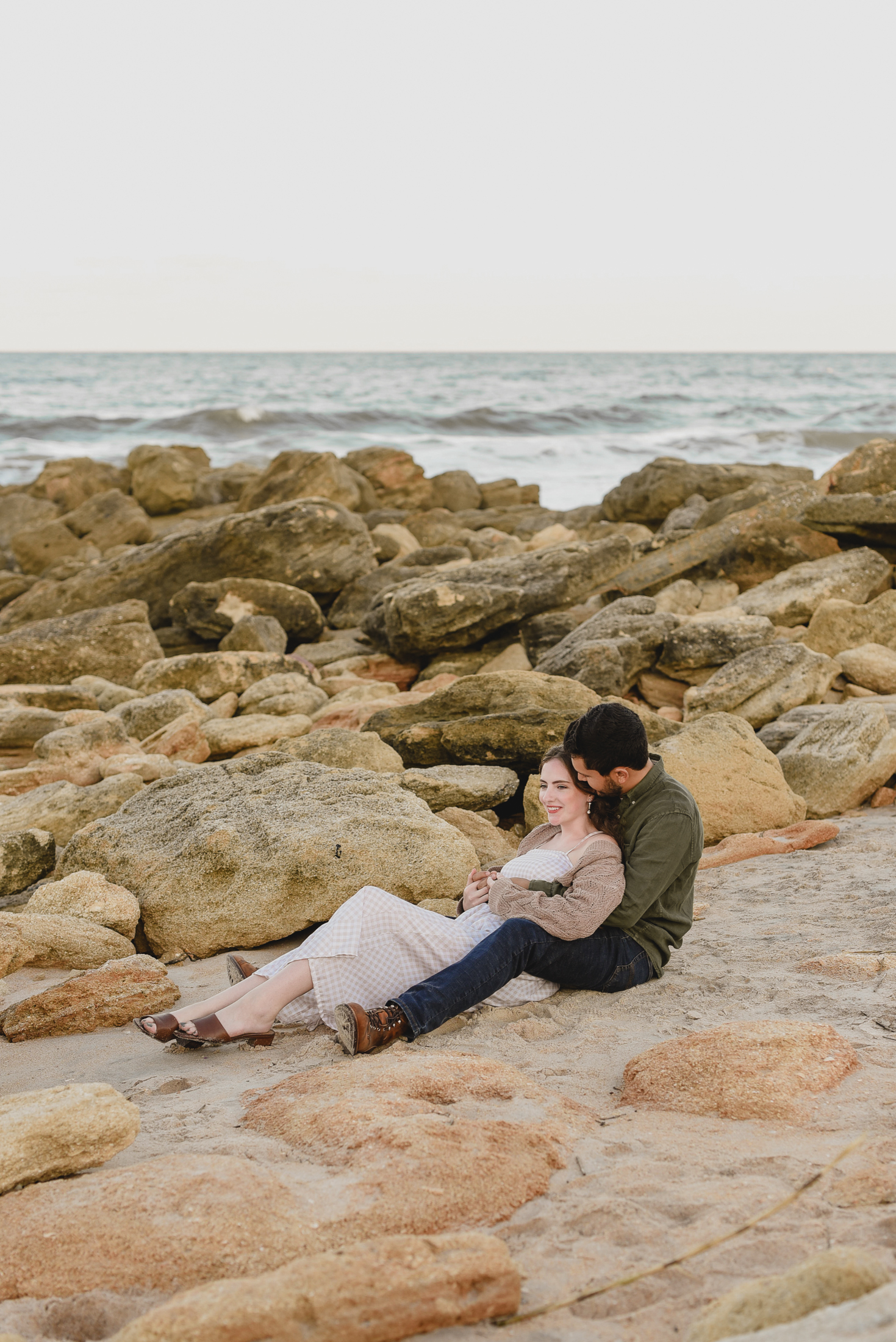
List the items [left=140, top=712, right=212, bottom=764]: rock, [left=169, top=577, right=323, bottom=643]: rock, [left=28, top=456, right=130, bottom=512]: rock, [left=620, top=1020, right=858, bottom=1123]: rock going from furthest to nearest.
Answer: [left=28, top=456, right=130, bottom=512]: rock → [left=169, top=577, right=323, bottom=643]: rock → [left=140, top=712, right=212, bottom=764]: rock → [left=620, top=1020, right=858, bottom=1123]: rock

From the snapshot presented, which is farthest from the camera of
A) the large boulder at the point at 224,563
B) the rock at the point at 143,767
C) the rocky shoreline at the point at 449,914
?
the large boulder at the point at 224,563

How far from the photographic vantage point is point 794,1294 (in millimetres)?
1608

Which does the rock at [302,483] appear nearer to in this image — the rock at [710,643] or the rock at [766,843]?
the rock at [710,643]

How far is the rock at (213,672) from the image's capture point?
852 centimetres

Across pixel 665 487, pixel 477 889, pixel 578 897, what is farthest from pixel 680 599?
pixel 578 897

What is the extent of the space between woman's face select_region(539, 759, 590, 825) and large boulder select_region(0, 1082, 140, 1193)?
5.77ft

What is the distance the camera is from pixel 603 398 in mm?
43906

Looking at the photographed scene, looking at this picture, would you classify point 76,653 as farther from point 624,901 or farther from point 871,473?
point 871,473

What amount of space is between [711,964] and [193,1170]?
214 centimetres

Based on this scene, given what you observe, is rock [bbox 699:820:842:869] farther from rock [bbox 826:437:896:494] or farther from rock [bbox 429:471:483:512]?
rock [bbox 429:471:483:512]

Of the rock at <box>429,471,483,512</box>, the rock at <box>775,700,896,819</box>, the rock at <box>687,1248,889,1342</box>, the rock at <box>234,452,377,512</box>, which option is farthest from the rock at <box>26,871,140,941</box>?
the rock at <box>429,471,483,512</box>

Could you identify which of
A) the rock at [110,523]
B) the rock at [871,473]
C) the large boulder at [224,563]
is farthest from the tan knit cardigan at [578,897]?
the rock at [110,523]

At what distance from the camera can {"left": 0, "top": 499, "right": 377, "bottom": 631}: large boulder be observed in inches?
454

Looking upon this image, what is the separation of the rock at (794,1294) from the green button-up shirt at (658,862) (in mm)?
1876
